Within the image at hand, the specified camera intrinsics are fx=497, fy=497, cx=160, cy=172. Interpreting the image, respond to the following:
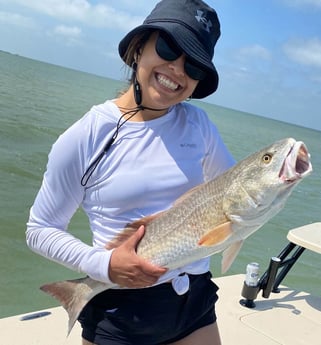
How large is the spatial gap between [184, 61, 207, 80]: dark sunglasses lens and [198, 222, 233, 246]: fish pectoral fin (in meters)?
0.68

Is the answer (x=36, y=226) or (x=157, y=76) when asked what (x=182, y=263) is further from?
(x=157, y=76)

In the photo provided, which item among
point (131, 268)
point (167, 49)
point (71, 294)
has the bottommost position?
point (71, 294)

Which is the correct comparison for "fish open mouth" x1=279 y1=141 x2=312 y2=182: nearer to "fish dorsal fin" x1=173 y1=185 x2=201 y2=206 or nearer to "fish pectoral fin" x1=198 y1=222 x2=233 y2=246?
"fish pectoral fin" x1=198 y1=222 x2=233 y2=246

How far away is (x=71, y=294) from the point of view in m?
2.32

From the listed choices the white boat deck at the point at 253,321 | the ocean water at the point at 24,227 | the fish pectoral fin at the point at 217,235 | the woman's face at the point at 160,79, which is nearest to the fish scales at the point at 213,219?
the fish pectoral fin at the point at 217,235

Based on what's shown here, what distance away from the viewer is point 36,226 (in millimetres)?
2234

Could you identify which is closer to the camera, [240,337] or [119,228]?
[119,228]

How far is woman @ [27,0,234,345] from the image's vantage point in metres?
2.17

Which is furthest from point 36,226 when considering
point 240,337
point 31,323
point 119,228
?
point 240,337

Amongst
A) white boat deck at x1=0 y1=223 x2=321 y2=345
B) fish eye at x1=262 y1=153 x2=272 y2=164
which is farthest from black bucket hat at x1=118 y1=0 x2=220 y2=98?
white boat deck at x1=0 y1=223 x2=321 y2=345

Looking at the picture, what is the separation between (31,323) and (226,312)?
5.81 feet

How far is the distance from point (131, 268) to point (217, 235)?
40 cm

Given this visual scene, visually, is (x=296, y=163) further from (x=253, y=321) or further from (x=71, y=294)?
(x=253, y=321)

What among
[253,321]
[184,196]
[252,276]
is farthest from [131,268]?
[252,276]
